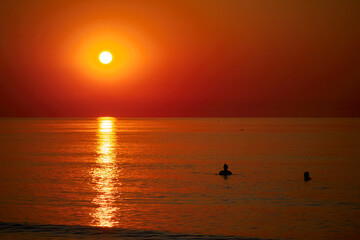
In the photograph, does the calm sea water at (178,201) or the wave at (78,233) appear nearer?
the wave at (78,233)

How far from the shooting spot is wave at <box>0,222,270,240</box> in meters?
21.7

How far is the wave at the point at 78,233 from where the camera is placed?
21653 mm

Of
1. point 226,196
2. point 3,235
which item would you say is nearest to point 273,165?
point 226,196

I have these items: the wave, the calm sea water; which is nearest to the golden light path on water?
the calm sea water

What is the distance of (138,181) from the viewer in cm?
3934

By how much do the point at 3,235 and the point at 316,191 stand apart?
21659 millimetres

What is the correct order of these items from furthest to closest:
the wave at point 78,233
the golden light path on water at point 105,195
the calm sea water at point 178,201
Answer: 1. the golden light path on water at point 105,195
2. the calm sea water at point 178,201
3. the wave at point 78,233

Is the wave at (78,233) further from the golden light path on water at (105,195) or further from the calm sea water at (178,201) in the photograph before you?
the golden light path on water at (105,195)

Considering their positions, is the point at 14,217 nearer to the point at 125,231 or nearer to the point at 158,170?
the point at 125,231

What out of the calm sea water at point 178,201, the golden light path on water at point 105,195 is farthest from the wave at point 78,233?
the golden light path on water at point 105,195

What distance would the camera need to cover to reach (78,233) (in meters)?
22.2

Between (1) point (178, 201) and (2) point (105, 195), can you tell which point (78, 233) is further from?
(2) point (105, 195)

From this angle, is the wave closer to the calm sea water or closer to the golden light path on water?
the calm sea water

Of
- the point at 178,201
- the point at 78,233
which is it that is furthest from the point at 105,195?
the point at 78,233
